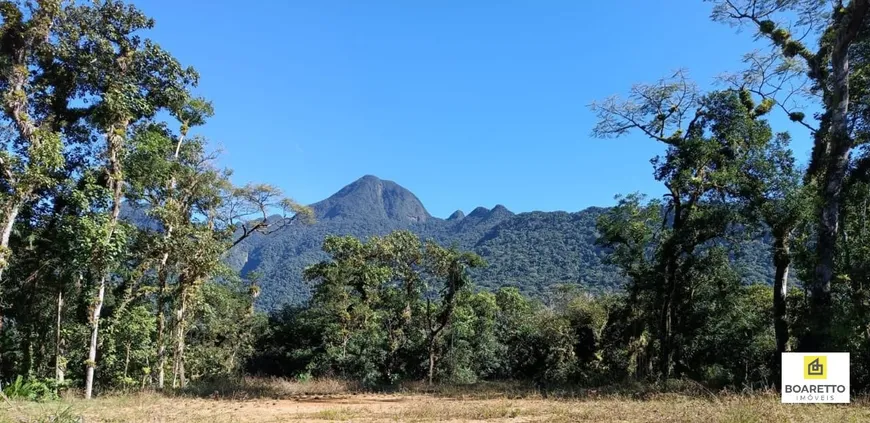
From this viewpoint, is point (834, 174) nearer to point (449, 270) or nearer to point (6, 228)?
point (449, 270)

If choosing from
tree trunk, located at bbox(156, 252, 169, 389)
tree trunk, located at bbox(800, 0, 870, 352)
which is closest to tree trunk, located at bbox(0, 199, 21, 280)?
tree trunk, located at bbox(156, 252, 169, 389)

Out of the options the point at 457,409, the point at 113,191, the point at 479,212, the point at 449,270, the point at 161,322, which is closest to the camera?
the point at 457,409

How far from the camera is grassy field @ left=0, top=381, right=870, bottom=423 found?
25.3 ft

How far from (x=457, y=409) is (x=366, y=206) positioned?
556 feet

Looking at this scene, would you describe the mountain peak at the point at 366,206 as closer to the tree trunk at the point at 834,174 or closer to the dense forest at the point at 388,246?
the dense forest at the point at 388,246

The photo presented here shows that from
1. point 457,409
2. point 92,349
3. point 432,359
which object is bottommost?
point 432,359

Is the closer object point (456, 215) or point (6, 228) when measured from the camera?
point (6, 228)

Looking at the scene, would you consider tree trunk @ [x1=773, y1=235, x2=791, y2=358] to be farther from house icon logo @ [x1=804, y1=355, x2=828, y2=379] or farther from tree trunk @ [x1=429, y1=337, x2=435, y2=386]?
tree trunk @ [x1=429, y1=337, x2=435, y2=386]

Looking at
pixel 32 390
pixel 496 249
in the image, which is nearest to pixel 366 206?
pixel 496 249

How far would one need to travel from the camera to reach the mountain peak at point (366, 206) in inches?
6614

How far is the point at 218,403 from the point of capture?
42.7 feet

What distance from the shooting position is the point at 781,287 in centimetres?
1408

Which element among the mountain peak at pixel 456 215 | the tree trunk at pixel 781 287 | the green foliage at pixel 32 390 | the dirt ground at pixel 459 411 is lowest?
the green foliage at pixel 32 390

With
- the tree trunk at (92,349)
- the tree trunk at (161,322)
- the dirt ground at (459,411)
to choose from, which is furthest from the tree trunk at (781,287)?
the tree trunk at (161,322)
